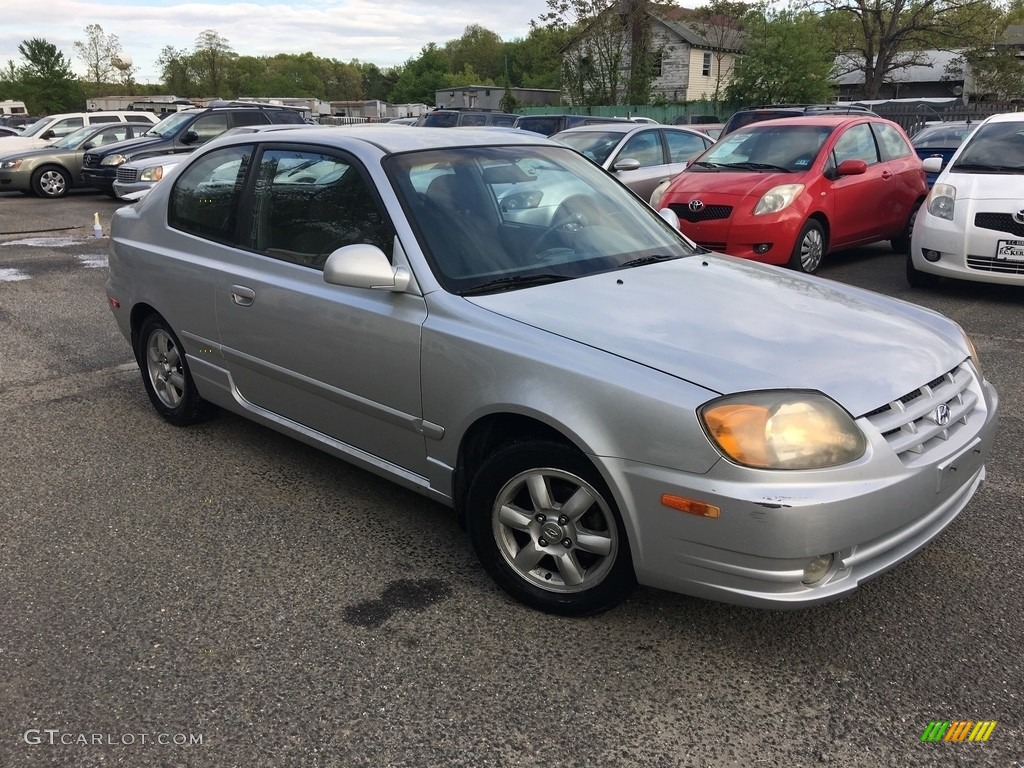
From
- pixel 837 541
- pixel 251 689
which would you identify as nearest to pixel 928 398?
pixel 837 541

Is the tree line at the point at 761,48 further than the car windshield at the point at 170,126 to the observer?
Yes

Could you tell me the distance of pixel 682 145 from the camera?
1227 cm

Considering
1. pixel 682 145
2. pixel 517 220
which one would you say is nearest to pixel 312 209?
pixel 517 220

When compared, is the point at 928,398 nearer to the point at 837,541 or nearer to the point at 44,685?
the point at 837,541

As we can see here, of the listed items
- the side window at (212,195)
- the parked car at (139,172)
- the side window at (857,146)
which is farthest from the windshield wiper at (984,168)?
the parked car at (139,172)

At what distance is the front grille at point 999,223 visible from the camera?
712 cm

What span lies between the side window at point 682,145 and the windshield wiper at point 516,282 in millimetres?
9264

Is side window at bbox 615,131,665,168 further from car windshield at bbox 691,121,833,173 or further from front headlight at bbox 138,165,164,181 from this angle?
front headlight at bbox 138,165,164,181

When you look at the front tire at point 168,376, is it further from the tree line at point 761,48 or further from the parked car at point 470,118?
the tree line at point 761,48

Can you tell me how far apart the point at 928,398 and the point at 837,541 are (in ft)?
2.24

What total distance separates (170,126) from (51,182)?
10.6 feet

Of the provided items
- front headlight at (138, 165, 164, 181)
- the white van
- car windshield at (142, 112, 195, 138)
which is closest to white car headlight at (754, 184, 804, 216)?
front headlight at (138, 165, 164, 181)

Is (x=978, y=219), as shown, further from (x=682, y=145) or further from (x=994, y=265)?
(x=682, y=145)

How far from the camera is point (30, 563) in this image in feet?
11.3
